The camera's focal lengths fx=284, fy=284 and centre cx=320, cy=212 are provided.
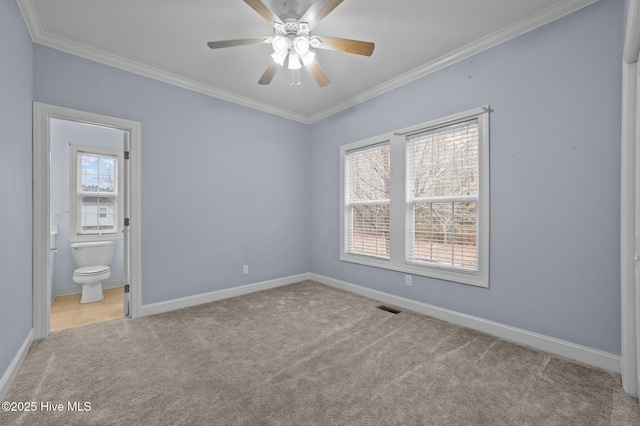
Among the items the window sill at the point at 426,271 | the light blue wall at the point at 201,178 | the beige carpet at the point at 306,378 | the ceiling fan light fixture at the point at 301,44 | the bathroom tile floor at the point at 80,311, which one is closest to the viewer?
the beige carpet at the point at 306,378

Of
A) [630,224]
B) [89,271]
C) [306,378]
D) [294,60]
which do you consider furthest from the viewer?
[89,271]

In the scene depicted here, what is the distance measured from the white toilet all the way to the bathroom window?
290 mm

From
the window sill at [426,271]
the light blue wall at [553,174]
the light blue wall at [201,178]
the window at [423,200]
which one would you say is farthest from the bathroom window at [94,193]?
the light blue wall at [553,174]

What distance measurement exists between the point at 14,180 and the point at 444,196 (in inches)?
142

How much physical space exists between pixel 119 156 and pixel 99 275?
76.9 inches

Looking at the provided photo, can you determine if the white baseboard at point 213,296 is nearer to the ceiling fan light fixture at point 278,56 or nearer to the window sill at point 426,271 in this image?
the window sill at point 426,271

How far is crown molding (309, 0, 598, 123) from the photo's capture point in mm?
2193

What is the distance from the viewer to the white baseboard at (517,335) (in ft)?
6.68

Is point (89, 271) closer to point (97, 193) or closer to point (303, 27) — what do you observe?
point (97, 193)

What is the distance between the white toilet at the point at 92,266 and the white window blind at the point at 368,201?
3.34 metres

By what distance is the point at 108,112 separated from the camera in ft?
9.45

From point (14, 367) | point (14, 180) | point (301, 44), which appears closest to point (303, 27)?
point (301, 44)

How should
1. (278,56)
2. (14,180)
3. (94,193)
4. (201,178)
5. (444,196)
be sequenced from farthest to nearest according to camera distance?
(94,193) < (201,178) < (444,196) < (278,56) < (14,180)

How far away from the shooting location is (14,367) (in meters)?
1.95
